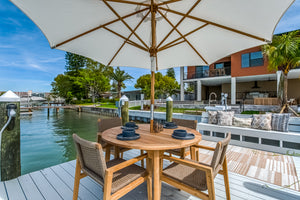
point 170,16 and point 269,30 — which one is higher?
point 170,16

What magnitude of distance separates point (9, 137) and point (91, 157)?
1770 millimetres

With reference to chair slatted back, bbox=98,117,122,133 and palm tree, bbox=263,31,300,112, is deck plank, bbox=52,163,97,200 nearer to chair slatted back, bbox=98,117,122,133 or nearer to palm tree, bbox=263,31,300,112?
chair slatted back, bbox=98,117,122,133

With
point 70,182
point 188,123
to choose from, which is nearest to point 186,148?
point 188,123

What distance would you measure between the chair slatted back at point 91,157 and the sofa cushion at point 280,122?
411 cm

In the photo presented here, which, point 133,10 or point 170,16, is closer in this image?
point 133,10

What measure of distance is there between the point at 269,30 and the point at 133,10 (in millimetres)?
1926

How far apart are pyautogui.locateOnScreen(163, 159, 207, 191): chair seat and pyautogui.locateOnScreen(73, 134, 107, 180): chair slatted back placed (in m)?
0.70

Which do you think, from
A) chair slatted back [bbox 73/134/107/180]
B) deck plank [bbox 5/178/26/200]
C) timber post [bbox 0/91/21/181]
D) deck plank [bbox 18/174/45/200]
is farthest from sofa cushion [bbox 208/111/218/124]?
timber post [bbox 0/91/21/181]

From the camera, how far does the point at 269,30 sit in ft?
6.55

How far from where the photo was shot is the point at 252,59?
1227cm

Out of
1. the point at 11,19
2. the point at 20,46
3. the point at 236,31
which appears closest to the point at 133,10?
the point at 236,31

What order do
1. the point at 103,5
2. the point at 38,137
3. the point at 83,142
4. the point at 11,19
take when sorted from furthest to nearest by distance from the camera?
the point at 11,19 → the point at 38,137 → the point at 103,5 → the point at 83,142

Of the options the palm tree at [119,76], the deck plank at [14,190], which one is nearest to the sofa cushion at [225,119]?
the deck plank at [14,190]

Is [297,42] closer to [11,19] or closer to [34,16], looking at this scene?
[34,16]
